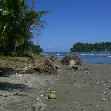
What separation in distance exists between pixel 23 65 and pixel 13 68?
0.81 metres

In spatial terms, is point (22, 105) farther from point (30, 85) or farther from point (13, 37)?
point (13, 37)

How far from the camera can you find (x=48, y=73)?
9.91 meters

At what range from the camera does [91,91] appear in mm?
6336

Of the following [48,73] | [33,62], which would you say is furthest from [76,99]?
[33,62]

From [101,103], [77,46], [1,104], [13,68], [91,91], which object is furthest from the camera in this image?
[77,46]

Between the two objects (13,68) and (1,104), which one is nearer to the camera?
(1,104)

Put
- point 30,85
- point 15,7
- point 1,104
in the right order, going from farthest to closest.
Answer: point 15,7
point 30,85
point 1,104

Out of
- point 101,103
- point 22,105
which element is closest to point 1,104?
point 22,105

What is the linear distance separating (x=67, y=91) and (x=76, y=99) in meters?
1.06

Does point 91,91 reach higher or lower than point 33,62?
lower

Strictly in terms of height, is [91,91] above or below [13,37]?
below

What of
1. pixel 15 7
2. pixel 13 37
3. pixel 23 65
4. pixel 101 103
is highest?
pixel 15 7

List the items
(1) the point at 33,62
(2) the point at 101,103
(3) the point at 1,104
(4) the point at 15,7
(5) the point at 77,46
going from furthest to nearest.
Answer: (5) the point at 77,46, (4) the point at 15,7, (1) the point at 33,62, (2) the point at 101,103, (3) the point at 1,104

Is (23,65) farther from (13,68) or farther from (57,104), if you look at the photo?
(57,104)
